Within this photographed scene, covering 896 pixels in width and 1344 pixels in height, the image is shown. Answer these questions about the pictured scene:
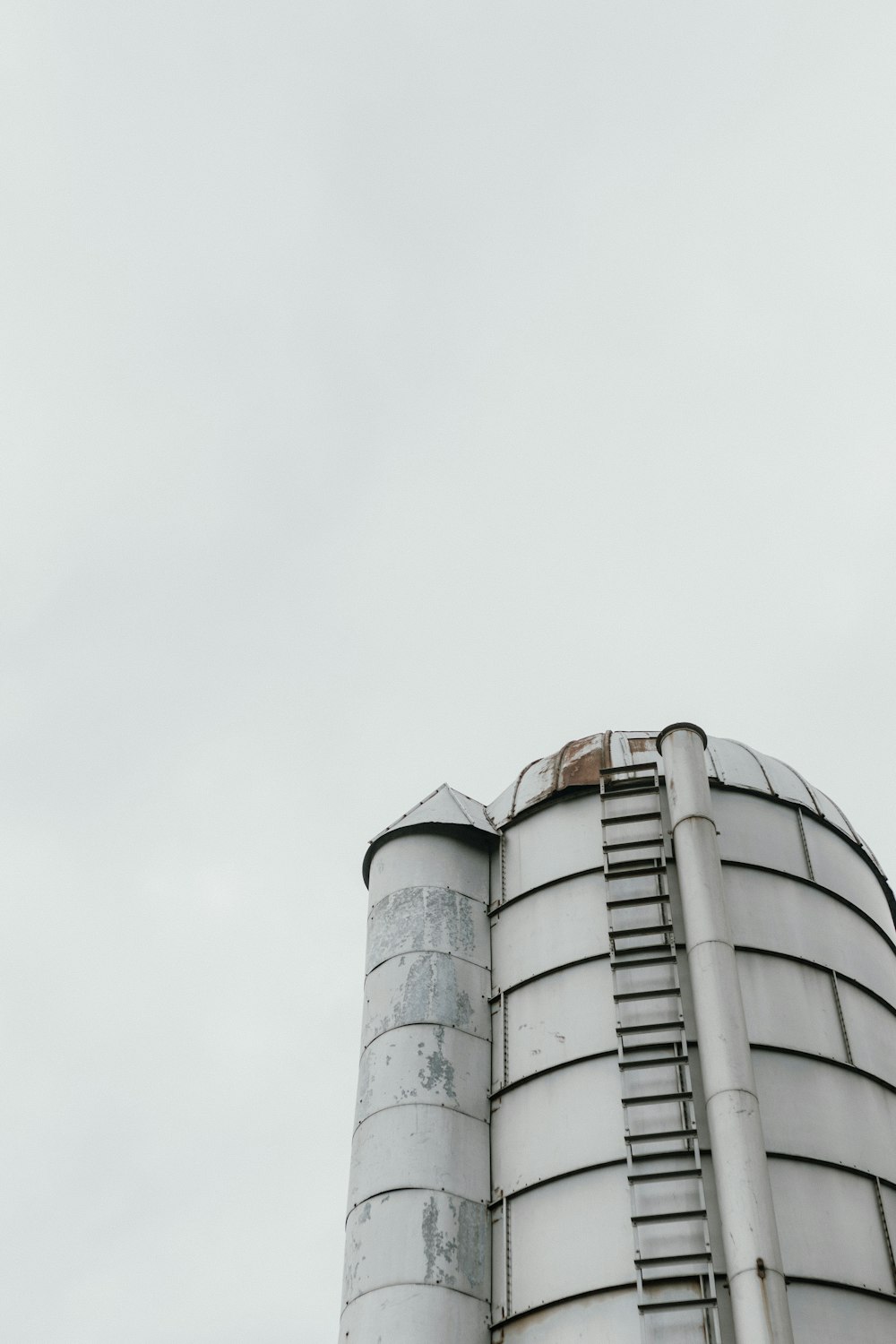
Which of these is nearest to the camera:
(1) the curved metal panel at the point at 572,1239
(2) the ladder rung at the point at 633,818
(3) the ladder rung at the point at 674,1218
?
(3) the ladder rung at the point at 674,1218

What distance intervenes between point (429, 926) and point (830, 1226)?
20.0 feet

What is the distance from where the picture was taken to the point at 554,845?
16656 millimetres

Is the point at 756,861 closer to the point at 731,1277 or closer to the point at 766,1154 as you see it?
the point at 766,1154

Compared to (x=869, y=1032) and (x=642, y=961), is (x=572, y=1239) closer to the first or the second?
(x=642, y=961)

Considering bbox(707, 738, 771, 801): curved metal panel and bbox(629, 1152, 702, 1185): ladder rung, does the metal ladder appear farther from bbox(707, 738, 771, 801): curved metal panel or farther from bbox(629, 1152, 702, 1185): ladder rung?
bbox(707, 738, 771, 801): curved metal panel

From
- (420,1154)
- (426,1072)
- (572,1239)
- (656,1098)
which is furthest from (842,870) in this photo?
(420,1154)

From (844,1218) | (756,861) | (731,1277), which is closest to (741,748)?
(756,861)

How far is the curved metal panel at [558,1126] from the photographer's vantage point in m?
13.6

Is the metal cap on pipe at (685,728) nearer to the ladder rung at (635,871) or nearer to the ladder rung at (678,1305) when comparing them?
the ladder rung at (635,871)

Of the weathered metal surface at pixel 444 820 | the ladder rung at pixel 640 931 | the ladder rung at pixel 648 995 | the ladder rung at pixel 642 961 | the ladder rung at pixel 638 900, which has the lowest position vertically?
the ladder rung at pixel 648 995

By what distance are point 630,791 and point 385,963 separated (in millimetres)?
3966

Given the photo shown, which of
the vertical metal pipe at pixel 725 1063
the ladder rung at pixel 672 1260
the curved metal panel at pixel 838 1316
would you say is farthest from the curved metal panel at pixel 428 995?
the curved metal panel at pixel 838 1316

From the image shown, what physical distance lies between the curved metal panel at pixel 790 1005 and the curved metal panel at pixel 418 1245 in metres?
3.83

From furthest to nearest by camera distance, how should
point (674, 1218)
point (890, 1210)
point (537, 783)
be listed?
point (537, 783)
point (890, 1210)
point (674, 1218)
